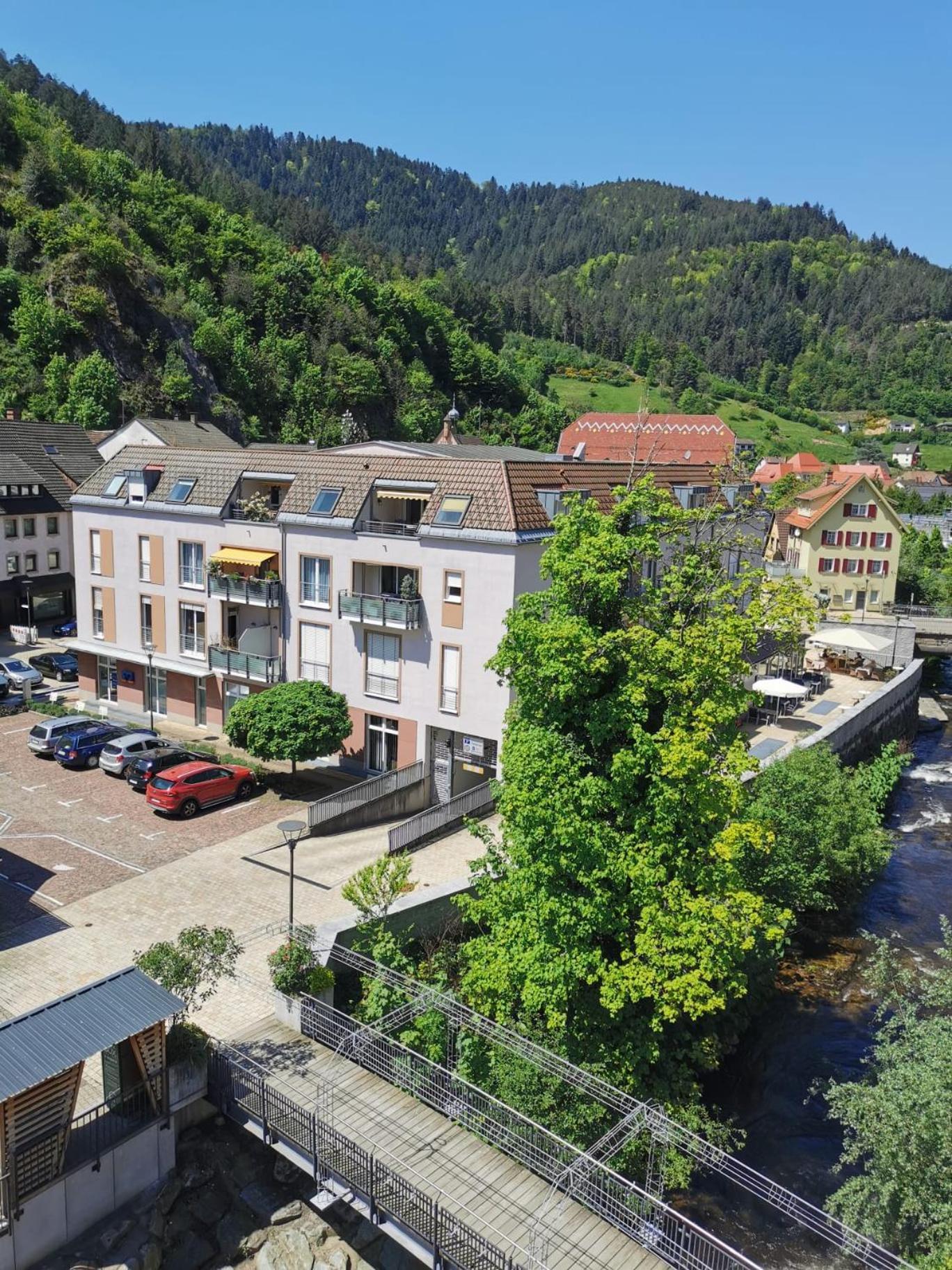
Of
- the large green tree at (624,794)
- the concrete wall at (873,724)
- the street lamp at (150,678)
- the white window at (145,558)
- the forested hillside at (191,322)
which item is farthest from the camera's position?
the forested hillside at (191,322)

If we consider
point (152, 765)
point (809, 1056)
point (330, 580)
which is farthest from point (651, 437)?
point (809, 1056)

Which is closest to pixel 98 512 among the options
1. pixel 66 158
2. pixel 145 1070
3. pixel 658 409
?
pixel 145 1070

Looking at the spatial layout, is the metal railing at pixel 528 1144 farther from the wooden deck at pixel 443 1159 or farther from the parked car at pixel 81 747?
the parked car at pixel 81 747

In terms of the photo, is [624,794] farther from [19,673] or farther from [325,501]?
[19,673]

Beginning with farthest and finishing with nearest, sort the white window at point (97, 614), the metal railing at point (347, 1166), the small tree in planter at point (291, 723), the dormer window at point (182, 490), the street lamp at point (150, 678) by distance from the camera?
the white window at point (97, 614) → the street lamp at point (150, 678) → the dormer window at point (182, 490) → the small tree in planter at point (291, 723) → the metal railing at point (347, 1166)

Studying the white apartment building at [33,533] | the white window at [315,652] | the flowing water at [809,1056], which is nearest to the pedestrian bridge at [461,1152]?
the flowing water at [809,1056]

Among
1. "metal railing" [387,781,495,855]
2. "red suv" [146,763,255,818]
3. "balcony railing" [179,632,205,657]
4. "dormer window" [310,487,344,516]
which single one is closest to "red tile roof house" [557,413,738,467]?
"balcony railing" [179,632,205,657]

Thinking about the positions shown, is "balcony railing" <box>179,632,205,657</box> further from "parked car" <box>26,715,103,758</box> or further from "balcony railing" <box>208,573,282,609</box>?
"parked car" <box>26,715,103,758</box>
